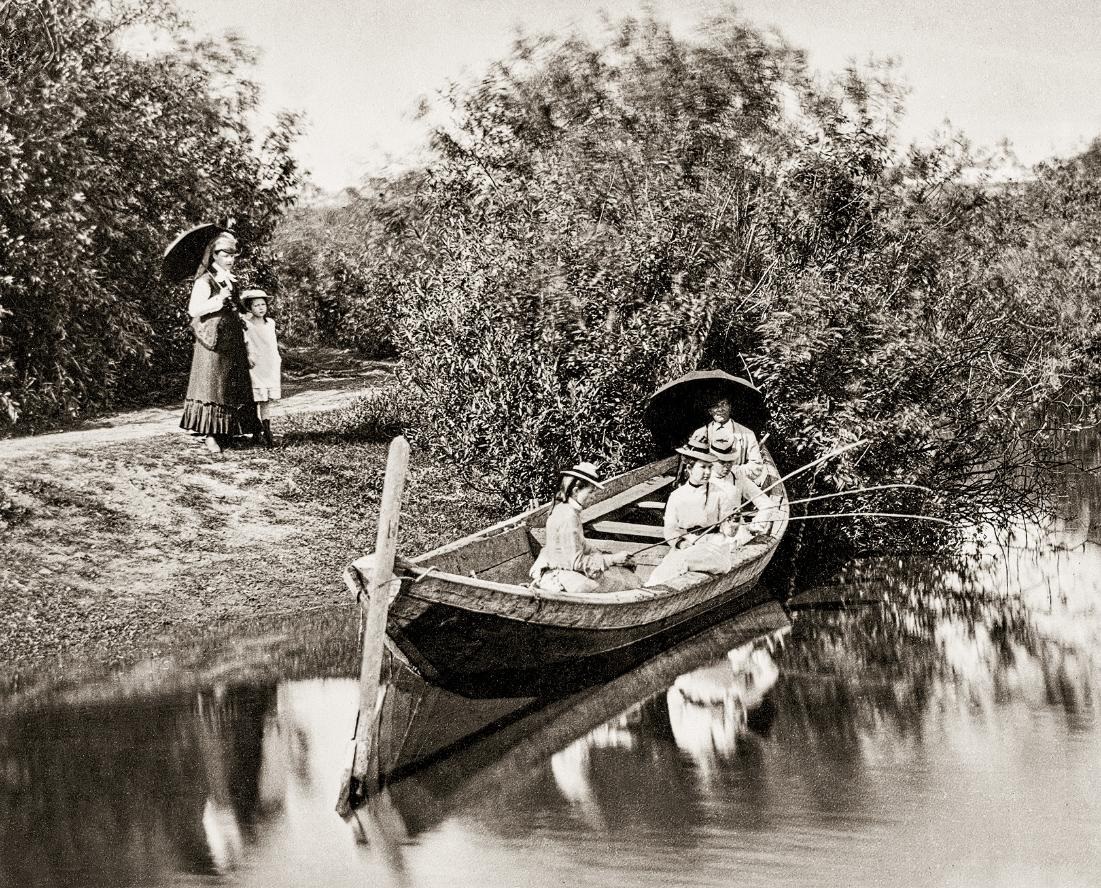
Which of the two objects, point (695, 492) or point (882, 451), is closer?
point (695, 492)

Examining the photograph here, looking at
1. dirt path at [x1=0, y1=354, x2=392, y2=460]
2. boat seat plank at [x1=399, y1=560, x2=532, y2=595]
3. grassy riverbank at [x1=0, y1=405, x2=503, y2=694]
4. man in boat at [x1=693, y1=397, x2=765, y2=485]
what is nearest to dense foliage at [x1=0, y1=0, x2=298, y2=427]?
dirt path at [x1=0, y1=354, x2=392, y2=460]

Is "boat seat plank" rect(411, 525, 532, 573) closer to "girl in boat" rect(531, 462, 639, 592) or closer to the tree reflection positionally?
"girl in boat" rect(531, 462, 639, 592)

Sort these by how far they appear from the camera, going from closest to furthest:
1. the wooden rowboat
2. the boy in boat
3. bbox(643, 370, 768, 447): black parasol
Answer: the wooden rowboat → the boy in boat → bbox(643, 370, 768, 447): black parasol

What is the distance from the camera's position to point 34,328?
1348cm

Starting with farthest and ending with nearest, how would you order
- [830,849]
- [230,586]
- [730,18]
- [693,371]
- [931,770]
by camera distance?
[730,18] < [693,371] < [230,586] < [931,770] < [830,849]

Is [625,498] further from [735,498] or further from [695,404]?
[735,498]

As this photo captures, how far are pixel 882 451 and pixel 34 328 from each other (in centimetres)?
889

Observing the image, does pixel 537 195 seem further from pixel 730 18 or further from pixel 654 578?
pixel 730 18

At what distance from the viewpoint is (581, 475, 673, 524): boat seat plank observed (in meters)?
10.9

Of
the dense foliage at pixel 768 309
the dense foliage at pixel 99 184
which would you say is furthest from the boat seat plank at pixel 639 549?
the dense foliage at pixel 99 184

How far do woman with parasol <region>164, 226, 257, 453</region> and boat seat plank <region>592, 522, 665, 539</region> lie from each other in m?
3.82

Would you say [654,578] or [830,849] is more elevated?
[654,578]

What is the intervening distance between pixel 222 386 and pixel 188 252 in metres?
1.31

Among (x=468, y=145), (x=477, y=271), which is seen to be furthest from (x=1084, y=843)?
(x=468, y=145)
